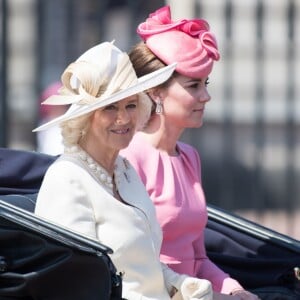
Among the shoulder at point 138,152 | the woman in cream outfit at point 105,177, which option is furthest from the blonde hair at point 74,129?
the shoulder at point 138,152

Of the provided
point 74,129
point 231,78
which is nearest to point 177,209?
point 74,129

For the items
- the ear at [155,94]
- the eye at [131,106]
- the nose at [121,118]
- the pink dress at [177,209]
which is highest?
the eye at [131,106]

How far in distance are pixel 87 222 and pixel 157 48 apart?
83 centimetres

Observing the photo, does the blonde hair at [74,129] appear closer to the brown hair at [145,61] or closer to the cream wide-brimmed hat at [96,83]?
the cream wide-brimmed hat at [96,83]

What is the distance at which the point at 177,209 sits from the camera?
4.48m

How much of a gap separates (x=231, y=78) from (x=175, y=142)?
4.10m

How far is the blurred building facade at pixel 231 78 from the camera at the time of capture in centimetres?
855

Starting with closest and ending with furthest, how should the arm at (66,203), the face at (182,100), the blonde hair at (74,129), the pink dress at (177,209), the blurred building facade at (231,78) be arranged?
the arm at (66,203) < the blonde hair at (74,129) < the pink dress at (177,209) < the face at (182,100) < the blurred building facade at (231,78)

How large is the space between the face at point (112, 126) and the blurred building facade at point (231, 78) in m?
4.39

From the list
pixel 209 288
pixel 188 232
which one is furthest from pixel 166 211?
pixel 209 288

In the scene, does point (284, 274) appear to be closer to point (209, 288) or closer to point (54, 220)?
point (209, 288)

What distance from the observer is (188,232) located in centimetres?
454

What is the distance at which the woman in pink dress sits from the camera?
4504 mm

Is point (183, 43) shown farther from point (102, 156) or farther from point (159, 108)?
point (102, 156)
